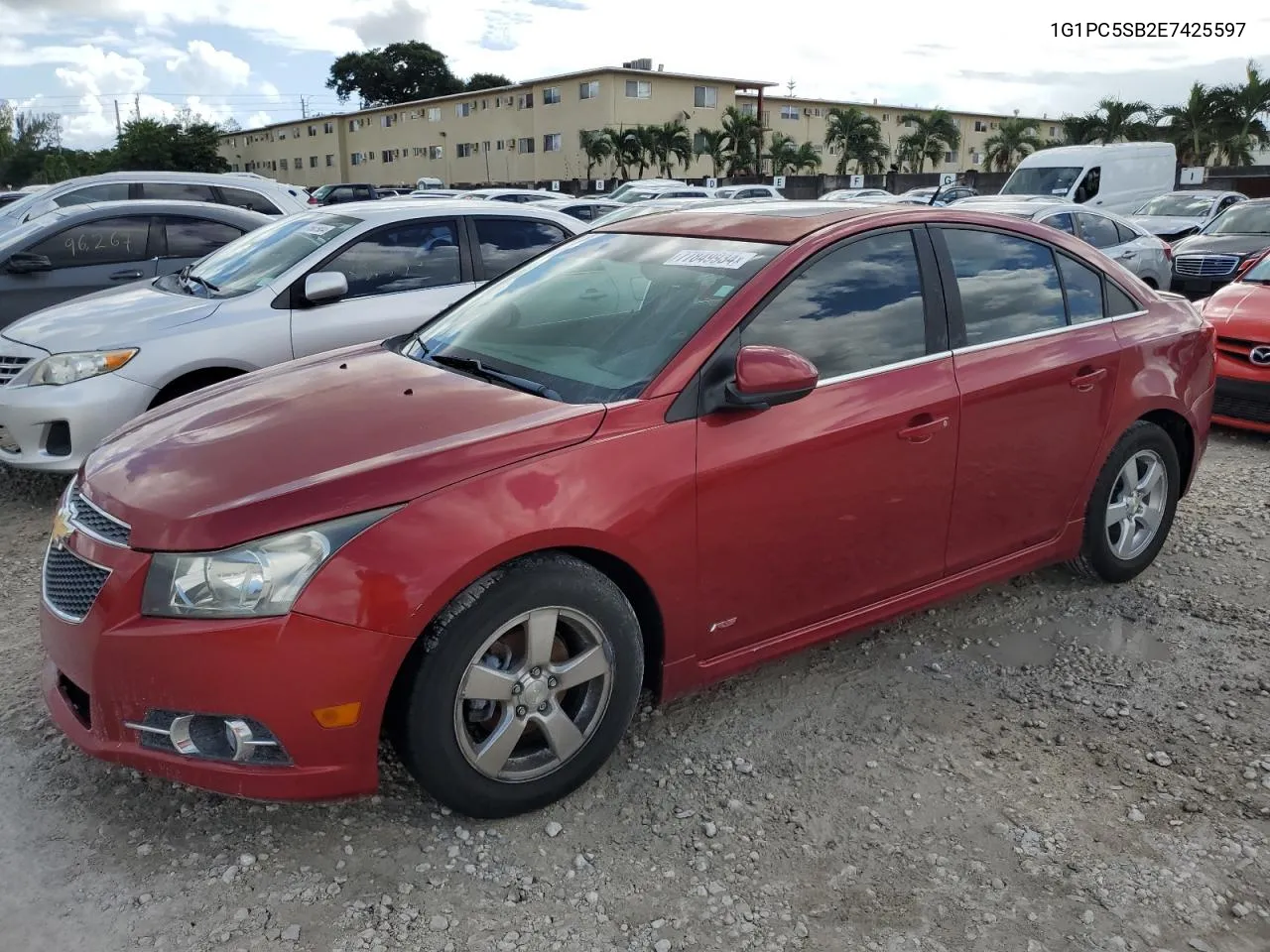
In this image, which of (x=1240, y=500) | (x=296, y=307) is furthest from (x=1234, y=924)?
(x=296, y=307)

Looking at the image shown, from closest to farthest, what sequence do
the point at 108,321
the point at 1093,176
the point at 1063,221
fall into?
the point at 108,321, the point at 1063,221, the point at 1093,176

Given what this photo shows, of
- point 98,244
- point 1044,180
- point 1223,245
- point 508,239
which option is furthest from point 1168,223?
point 98,244

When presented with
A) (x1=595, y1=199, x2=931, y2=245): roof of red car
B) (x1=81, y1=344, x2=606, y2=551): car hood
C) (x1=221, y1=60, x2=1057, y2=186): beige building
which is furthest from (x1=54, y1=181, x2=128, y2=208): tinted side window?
(x1=221, y1=60, x2=1057, y2=186): beige building

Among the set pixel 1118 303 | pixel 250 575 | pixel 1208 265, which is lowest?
pixel 250 575

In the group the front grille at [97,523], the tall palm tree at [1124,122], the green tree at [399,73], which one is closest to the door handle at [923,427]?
the front grille at [97,523]

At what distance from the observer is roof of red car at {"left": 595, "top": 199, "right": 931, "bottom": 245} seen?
11.4ft

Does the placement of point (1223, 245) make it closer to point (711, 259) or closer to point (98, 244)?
point (711, 259)

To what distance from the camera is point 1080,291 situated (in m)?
4.11

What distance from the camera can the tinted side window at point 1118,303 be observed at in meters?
4.20

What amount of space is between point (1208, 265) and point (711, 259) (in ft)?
40.3

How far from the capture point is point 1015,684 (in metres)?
3.70

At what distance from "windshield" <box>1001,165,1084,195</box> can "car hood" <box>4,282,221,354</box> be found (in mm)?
17717

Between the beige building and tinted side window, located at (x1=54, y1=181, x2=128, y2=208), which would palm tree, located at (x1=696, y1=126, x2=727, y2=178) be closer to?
the beige building

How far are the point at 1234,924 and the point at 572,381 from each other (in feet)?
7.42
